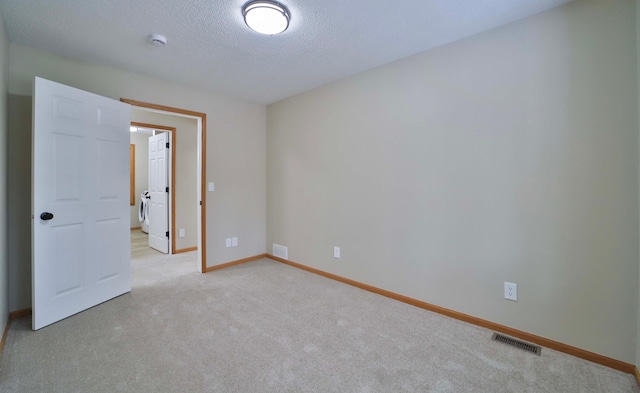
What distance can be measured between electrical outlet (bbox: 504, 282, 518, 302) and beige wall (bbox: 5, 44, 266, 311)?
3.11 m

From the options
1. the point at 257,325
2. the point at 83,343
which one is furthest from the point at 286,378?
the point at 83,343

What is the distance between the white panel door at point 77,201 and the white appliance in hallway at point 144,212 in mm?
3436

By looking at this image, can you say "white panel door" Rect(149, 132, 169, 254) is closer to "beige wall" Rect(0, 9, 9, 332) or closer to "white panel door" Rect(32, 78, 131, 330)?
"white panel door" Rect(32, 78, 131, 330)

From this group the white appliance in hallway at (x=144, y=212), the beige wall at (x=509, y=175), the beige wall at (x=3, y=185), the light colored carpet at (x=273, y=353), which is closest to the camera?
the light colored carpet at (x=273, y=353)

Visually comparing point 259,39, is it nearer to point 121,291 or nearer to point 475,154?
point 475,154

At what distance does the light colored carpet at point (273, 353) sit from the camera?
5.16ft

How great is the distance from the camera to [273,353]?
1868 mm

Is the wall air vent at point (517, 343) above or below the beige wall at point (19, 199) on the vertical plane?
below

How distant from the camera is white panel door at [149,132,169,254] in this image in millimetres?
4445

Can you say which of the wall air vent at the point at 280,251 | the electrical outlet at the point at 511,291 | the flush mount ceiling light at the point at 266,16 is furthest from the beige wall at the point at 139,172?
the electrical outlet at the point at 511,291

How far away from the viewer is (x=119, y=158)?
8.93ft

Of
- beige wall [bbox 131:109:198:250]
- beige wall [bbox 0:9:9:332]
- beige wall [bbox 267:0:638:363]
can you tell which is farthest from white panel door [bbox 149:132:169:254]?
beige wall [bbox 267:0:638:363]

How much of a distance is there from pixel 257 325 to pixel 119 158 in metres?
2.11

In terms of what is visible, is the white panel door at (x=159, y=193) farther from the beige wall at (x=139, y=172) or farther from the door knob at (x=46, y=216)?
the door knob at (x=46, y=216)
